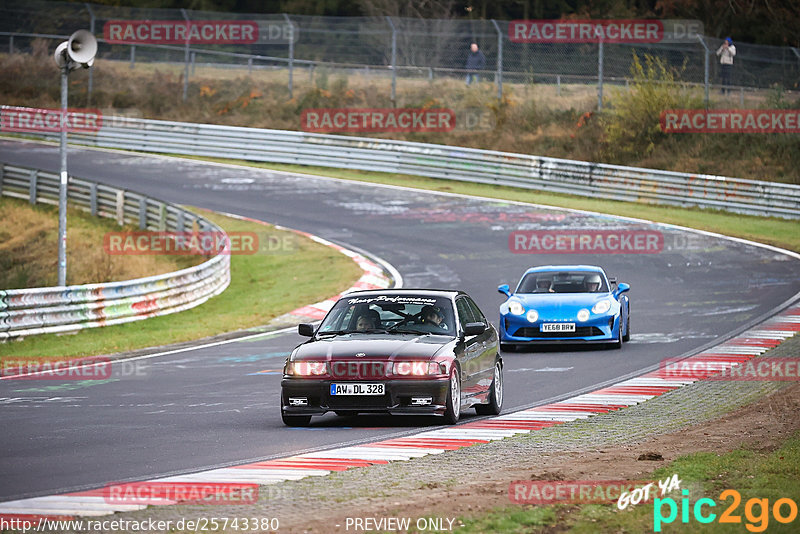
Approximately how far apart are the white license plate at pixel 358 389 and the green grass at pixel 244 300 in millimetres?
8508

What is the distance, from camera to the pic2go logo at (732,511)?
649 centimetres

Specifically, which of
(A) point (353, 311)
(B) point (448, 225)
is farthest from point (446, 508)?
(B) point (448, 225)

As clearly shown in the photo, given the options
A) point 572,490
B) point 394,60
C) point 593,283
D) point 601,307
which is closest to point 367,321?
point 572,490

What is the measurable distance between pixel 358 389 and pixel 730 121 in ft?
106

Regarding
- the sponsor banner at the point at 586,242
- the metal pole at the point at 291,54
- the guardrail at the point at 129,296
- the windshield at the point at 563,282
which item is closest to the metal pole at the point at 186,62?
the metal pole at the point at 291,54

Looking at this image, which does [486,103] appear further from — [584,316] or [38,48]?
[584,316]

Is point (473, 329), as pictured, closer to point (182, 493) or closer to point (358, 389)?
point (358, 389)

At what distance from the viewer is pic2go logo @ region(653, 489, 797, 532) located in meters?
6.49

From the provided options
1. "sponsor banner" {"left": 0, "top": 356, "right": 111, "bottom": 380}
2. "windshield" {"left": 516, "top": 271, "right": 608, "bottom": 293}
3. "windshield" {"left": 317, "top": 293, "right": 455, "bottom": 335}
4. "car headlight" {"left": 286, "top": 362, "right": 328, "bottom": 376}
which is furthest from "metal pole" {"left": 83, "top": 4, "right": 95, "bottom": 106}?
"car headlight" {"left": 286, "top": 362, "right": 328, "bottom": 376}

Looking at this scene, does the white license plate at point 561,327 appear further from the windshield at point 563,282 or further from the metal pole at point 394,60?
the metal pole at point 394,60

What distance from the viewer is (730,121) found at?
40.5 metres

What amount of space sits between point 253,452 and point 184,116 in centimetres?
4157

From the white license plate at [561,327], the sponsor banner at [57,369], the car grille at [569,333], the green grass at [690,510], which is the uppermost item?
the green grass at [690,510]

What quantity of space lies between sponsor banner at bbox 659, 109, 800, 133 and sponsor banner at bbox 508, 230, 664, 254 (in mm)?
11182
